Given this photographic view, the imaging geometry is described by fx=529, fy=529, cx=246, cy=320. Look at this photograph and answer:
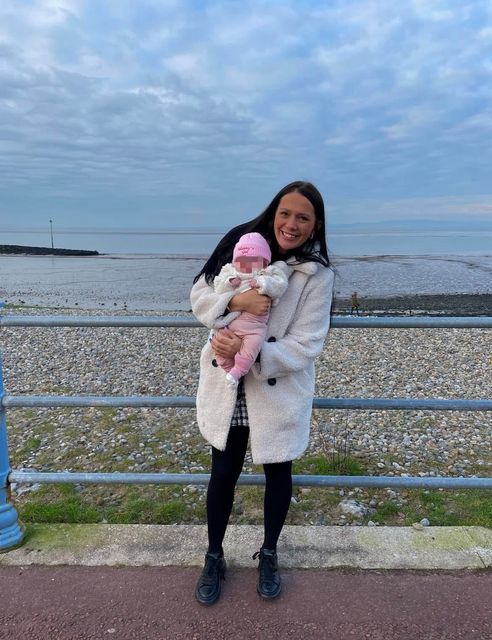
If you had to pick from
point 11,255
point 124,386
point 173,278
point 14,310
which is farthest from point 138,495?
point 11,255

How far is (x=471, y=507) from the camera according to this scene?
3973 mm

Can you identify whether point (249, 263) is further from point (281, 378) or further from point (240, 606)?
point (240, 606)

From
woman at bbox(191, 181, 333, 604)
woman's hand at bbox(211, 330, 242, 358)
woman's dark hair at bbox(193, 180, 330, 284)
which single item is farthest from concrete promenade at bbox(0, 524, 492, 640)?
woman's dark hair at bbox(193, 180, 330, 284)

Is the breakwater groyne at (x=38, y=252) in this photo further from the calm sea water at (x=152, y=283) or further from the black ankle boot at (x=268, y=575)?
the black ankle boot at (x=268, y=575)

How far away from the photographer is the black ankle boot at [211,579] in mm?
2562

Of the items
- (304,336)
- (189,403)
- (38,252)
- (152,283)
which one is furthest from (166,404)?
(38,252)

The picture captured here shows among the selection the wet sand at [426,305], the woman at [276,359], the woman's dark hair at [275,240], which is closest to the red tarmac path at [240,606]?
the woman at [276,359]

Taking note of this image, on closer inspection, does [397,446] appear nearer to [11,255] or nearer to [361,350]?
[361,350]

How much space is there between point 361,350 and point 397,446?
554cm

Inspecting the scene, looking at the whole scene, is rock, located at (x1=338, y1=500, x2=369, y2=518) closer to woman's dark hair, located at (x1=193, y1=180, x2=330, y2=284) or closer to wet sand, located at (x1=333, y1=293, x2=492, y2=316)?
woman's dark hair, located at (x1=193, y1=180, x2=330, y2=284)

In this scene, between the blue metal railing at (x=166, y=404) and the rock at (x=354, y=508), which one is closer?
the blue metal railing at (x=166, y=404)

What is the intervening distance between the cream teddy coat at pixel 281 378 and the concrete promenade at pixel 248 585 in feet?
2.43

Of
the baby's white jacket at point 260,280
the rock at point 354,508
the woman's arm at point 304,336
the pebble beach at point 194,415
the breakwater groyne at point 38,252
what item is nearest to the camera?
the baby's white jacket at point 260,280

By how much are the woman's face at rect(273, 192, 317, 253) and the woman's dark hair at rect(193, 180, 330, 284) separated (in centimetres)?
3
